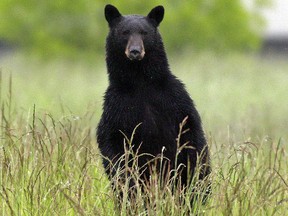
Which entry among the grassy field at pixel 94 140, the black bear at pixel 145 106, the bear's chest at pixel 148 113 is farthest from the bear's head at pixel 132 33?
the grassy field at pixel 94 140

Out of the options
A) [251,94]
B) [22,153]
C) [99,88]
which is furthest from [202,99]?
[22,153]

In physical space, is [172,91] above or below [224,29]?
below

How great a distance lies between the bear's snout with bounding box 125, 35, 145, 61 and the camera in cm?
586

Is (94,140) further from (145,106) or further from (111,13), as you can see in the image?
(145,106)

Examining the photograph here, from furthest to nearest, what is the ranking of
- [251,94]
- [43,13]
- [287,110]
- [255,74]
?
[43,13]
[255,74]
[251,94]
[287,110]

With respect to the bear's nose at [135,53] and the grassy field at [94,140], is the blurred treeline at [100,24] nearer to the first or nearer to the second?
the grassy field at [94,140]

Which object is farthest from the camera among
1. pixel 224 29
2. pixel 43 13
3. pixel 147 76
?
pixel 224 29

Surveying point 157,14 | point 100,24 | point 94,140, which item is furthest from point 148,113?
point 100,24

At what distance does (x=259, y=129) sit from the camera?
12.8 m

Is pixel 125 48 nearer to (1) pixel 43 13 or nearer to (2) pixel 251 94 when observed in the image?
(2) pixel 251 94

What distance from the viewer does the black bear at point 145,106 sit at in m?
5.94

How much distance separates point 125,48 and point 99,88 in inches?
544

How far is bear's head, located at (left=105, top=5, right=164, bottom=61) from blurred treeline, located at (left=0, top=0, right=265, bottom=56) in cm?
1912

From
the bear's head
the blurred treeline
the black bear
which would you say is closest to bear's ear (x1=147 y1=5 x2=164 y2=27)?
the bear's head
